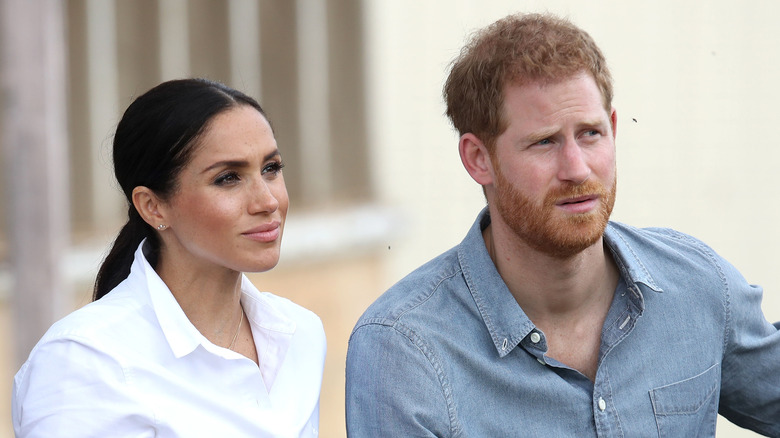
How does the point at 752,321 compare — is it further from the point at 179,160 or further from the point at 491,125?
the point at 179,160

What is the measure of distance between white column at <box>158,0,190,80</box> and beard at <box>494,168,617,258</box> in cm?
243

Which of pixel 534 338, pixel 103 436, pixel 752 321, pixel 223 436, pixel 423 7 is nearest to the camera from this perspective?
pixel 103 436

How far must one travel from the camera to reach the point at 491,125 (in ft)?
7.16

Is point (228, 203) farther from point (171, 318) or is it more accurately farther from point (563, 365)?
point (563, 365)

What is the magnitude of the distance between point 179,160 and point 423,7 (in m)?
3.39

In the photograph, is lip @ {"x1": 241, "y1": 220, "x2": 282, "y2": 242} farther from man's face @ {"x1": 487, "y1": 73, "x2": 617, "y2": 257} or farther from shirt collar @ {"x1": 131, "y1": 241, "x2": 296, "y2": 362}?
man's face @ {"x1": 487, "y1": 73, "x2": 617, "y2": 257}

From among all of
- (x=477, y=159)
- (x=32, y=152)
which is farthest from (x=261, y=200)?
(x=32, y=152)

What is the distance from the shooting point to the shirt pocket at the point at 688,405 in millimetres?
2189

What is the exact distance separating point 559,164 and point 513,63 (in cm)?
22

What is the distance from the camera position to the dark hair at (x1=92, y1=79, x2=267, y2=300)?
208 cm

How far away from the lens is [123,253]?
226cm

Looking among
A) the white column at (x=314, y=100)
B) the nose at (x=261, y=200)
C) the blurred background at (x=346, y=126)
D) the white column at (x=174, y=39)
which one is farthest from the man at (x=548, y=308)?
the white column at (x=314, y=100)

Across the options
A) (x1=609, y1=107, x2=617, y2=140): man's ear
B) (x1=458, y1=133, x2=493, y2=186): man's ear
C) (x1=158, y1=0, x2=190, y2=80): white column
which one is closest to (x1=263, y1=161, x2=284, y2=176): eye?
(x1=458, y1=133, x2=493, y2=186): man's ear

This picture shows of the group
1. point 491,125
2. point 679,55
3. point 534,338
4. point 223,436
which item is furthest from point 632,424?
point 679,55
